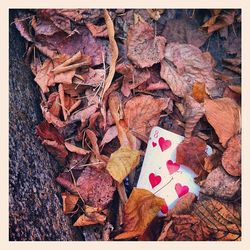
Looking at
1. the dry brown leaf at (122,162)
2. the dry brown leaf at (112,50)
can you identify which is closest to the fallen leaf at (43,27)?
the dry brown leaf at (112,50)

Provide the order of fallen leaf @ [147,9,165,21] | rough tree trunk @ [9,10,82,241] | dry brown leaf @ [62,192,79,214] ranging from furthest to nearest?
fallen leaf @ [147,9,165,21] → dry brown leaf @ [62,192,79,214] → rough tree trunk @ [9,10,82,241]

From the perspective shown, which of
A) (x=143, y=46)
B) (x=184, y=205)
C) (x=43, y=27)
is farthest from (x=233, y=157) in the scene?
(x=43, y=27)

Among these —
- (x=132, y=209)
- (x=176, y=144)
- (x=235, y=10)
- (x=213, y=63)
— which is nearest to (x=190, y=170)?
(x=176, y=144)

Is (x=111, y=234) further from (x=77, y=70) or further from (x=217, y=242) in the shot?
(x=77, y=70)

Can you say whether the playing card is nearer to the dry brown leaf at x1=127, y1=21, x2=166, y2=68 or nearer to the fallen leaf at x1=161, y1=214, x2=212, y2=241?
the fallen leaf at x1=161, y1=214, x2=212, y2=241

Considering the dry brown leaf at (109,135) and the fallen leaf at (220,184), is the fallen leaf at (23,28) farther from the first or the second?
the fallen leaf at (220,184)

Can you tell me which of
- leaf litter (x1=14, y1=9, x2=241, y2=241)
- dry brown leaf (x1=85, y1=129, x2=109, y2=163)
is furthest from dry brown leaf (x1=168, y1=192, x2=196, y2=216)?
dry brown leaf (x1=85, y1=129, x2=109, y2=163)

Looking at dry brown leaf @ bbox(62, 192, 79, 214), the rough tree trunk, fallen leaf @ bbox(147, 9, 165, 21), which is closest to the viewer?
the rough tree trunk
